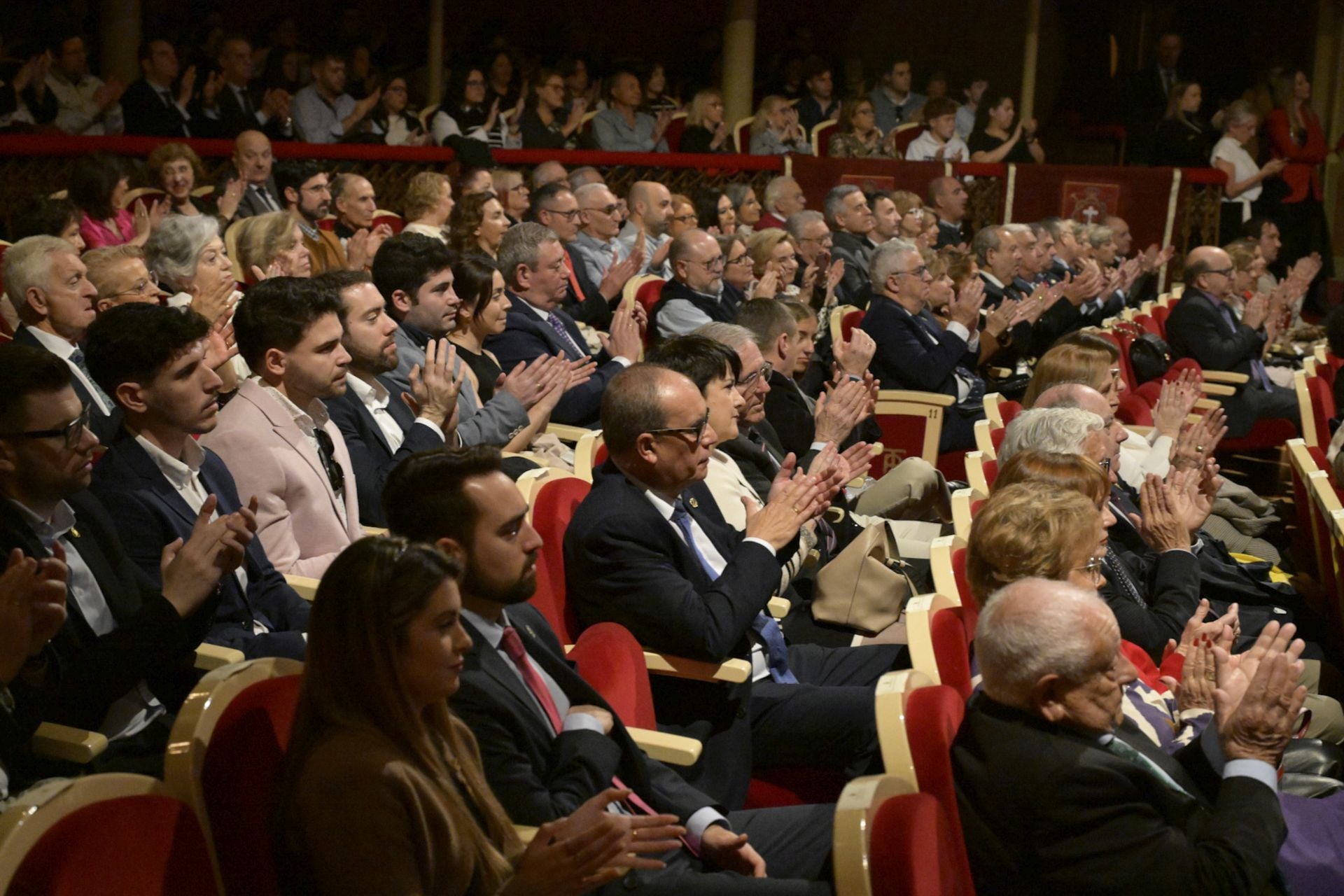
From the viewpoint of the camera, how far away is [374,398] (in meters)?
3.58

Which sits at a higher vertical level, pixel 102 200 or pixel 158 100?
pixel 158 100

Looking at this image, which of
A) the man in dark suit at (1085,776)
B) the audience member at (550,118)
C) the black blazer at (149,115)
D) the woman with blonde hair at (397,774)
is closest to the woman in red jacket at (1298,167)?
the audience member at (550,118)

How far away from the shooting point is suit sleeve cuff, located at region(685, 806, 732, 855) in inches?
87.4

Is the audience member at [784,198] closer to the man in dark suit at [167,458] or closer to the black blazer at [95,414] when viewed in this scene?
the black blazer at [95,414]

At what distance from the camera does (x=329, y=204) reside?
660cm

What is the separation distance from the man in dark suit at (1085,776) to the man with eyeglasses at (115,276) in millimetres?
2770

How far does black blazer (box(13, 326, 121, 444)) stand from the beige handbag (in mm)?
1637

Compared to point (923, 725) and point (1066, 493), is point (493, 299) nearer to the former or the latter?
point (1066, 493)

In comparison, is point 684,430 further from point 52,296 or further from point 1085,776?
point 52,296

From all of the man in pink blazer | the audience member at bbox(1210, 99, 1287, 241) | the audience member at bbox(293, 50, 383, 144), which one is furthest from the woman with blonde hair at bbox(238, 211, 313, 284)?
the audience member at bbox(1210, 99, 1287, 241)

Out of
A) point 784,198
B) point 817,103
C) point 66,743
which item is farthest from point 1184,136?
point 66,743

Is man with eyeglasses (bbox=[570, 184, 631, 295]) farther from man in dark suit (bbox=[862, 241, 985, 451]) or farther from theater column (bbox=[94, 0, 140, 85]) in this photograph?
theater column (bbox=[94, 0, 140, 85])

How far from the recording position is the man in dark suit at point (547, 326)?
183 inches

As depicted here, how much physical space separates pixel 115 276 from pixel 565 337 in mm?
1567
